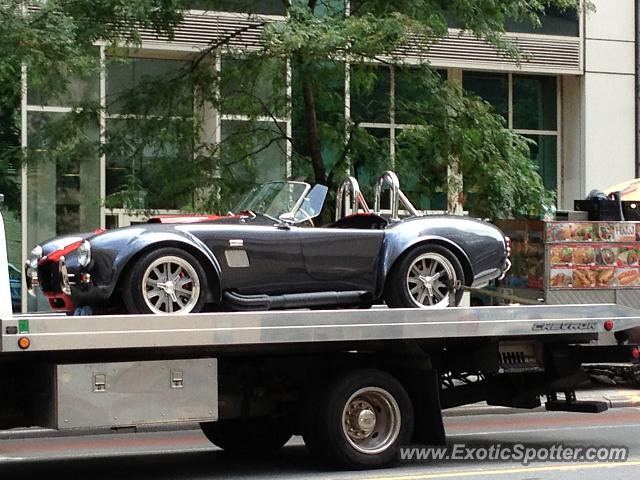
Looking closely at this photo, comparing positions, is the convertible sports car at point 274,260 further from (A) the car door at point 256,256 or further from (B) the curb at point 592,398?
(B) the curb at point 592,398

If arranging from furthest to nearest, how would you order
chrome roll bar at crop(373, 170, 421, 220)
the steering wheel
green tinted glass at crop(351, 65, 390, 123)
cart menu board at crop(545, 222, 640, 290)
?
green tinted glass at crop(351, 65, 390, 123) → cart menu board at crop(545, 222, 640, 290) → chrome roll bar at crop(373, 170, 421, 220) → the steering wheel

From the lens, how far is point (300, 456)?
11.2 meters

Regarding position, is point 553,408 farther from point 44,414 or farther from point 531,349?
point 44,414

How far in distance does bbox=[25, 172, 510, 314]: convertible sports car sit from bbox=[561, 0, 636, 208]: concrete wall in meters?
12.7

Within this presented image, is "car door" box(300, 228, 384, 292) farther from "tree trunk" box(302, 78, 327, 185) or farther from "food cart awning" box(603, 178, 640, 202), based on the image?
"food cart awning" box(603, 178, 640, 202)

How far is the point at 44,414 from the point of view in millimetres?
8789

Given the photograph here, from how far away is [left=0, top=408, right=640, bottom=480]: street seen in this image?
9.96 meters

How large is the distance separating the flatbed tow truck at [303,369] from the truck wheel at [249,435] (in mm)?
12

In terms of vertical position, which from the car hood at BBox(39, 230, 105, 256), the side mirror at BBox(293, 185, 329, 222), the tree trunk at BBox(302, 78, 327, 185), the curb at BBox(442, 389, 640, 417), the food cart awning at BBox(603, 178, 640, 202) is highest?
the tree trunk at BBox(302, 78, 327, 185)

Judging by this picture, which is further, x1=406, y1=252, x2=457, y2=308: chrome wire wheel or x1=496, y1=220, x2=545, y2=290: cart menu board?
x1=496, y1=220, x2=545, y2=290: cart menu board

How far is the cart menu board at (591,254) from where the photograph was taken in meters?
14.8

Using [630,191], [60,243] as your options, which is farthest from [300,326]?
[630,191]

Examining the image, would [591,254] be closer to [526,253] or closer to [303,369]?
[526,253]

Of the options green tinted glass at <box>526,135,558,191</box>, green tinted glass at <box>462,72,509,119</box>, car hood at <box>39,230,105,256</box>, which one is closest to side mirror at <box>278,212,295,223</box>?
car hood at <box>39,230,105,256</box>
